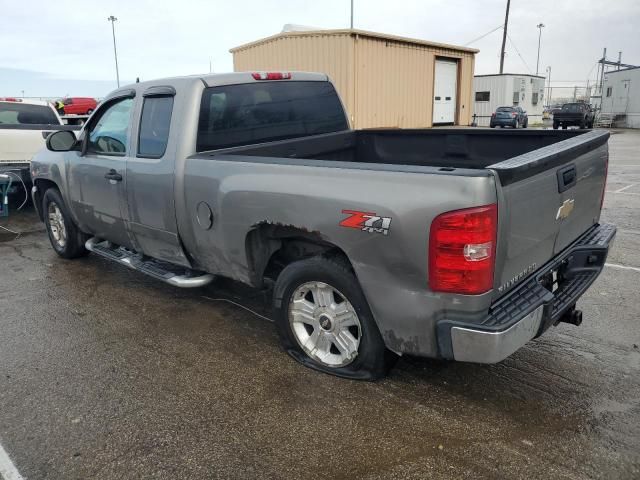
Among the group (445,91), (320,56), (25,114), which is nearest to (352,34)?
(320,56)

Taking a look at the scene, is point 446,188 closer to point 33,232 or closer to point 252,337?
point 252,337

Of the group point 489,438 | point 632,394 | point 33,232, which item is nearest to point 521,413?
point 489,438

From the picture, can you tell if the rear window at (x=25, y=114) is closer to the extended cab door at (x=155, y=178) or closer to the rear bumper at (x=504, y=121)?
the extended cab door at (x=155, y=178)

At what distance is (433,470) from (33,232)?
7054 mm

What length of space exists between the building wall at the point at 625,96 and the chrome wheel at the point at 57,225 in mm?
36013

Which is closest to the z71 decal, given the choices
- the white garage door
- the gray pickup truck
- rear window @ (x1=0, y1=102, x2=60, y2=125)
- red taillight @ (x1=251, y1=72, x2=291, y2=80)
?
the gray pickup truck

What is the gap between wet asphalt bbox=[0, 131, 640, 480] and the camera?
2.59m

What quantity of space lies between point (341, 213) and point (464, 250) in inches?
26.9

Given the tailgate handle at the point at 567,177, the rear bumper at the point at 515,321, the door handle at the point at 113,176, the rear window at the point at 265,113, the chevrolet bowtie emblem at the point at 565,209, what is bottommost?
the rear bumper at the point at 515,321

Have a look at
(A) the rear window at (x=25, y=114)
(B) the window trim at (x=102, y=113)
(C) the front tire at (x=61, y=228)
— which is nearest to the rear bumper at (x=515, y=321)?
(B) the window trim at (x=102, y=113)

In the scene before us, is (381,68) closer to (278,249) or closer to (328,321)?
(278,249)

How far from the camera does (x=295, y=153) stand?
4.39m

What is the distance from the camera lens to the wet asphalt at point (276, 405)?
259 centimetres

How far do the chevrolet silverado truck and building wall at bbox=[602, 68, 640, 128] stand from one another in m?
3.09
